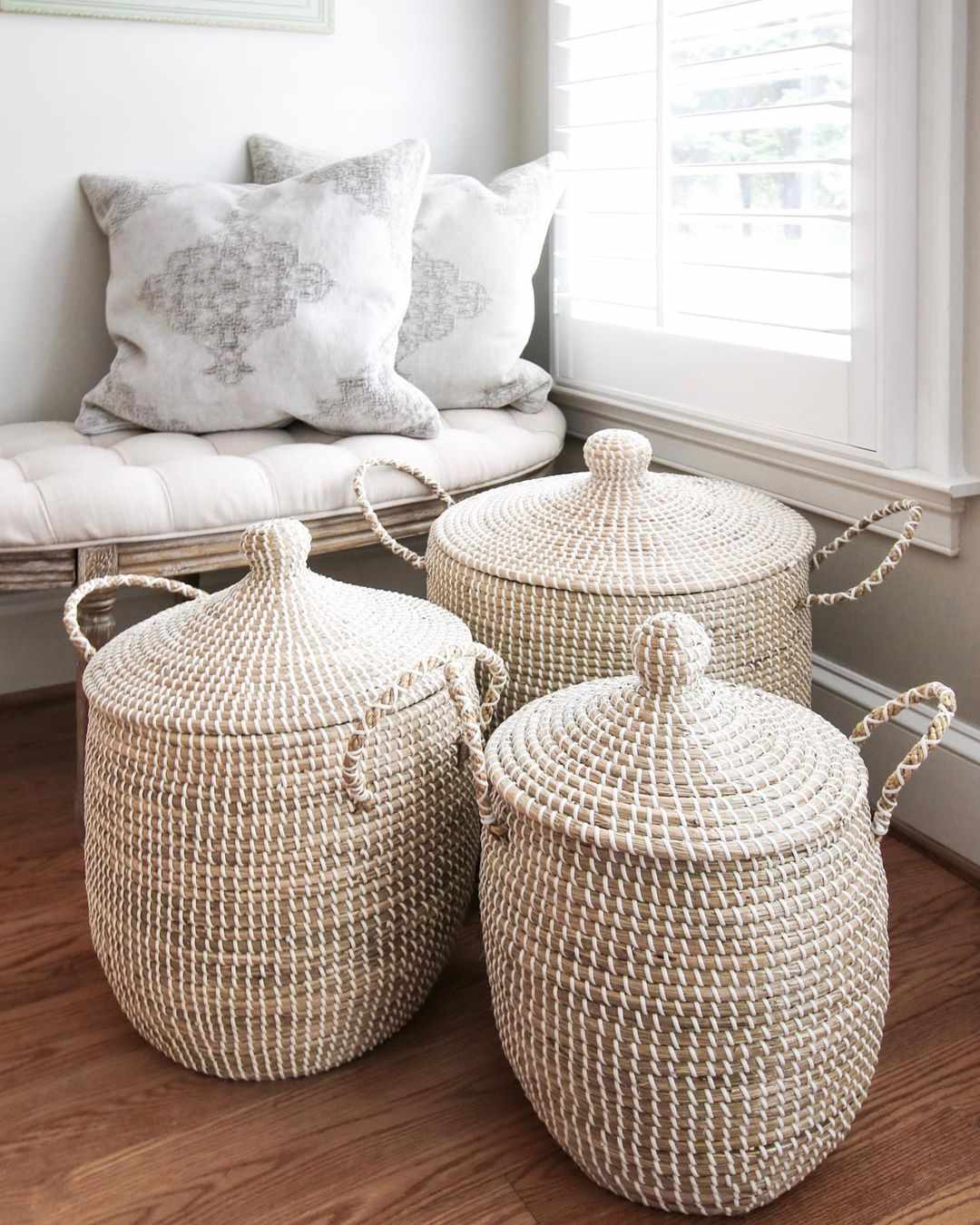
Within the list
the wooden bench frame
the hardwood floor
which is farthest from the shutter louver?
the hardwood floor

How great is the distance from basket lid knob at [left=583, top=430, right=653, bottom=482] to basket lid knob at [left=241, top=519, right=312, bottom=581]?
39 centimetres

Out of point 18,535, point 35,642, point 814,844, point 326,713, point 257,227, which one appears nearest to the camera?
point 814,844

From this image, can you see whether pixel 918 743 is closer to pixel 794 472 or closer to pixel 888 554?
pixel 888 554

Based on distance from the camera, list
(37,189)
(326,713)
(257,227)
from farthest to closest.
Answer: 1. (37,189)
2. (257,227)
3. (326,713)

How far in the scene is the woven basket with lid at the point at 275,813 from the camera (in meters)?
1.13

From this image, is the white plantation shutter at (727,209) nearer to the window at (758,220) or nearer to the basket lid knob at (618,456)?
the window at (758,220)

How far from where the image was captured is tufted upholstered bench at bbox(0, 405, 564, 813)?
5.34ft

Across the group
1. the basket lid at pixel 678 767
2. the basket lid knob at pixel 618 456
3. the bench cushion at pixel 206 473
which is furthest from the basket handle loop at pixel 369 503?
the basket lid at pixel 678 767

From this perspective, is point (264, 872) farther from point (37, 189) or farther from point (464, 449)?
point (37, 189)

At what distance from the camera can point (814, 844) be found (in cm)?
98

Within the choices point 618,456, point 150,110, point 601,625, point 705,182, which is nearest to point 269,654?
point 601,625

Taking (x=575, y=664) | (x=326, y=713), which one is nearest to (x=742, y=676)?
(x=575, y=664)

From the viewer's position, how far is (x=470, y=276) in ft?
6.79

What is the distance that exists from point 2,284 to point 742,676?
1.42 m
